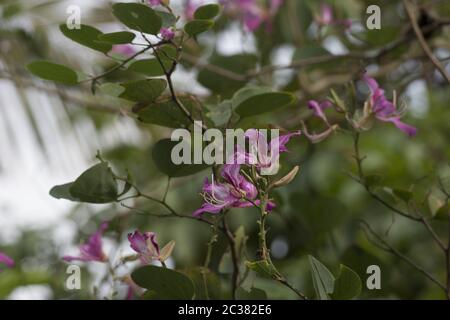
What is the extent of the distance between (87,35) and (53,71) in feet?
0.20

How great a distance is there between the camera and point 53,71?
87cm

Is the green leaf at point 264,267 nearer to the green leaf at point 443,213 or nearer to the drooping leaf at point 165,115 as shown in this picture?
the drooping leaf at point 165,115

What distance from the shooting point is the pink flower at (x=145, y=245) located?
0.83 metres

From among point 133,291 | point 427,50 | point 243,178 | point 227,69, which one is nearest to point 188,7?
point 227,69

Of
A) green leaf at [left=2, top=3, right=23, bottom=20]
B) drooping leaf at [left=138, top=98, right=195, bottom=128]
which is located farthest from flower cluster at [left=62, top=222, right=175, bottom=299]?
green leaf at [left=2, top=3, right=23, bottom=20]

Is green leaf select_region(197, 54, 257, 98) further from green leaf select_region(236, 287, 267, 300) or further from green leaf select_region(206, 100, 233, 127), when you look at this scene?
green leaf select_region(236, 287, 267, 300)

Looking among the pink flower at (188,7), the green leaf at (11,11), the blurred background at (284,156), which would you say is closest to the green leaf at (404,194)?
the blurred background at (284,156)

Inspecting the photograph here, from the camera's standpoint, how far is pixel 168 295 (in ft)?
2.78

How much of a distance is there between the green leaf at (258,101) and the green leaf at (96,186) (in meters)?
0.16

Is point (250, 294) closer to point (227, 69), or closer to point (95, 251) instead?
point (95, 251)

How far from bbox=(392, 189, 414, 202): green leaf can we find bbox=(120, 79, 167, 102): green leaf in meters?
0.30

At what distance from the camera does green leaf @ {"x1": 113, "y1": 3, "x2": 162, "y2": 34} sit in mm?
779

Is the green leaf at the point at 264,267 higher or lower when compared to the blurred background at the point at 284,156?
lower
